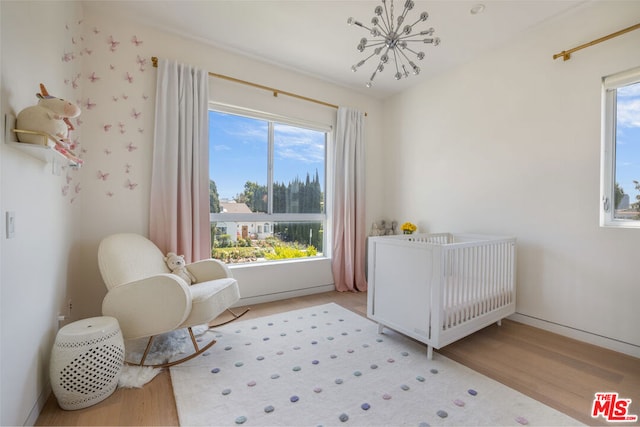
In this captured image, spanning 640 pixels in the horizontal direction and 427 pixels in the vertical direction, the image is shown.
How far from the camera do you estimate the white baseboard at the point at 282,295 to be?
299cm

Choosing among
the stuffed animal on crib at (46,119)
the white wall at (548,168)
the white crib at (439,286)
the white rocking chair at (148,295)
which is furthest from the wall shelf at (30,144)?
the white wall at (548,168)

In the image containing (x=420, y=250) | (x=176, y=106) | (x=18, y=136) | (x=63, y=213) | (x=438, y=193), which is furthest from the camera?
(x=438, y=193)

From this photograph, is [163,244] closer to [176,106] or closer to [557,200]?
[176,106]

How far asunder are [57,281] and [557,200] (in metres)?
3.64

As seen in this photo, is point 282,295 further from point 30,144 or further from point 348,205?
point 30,144

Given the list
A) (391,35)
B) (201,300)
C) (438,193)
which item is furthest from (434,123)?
(201,300)

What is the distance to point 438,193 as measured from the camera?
3.34 m

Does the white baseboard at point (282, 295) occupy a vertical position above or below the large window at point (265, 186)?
below

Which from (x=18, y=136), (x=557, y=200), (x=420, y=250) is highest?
(x=18, y=136)

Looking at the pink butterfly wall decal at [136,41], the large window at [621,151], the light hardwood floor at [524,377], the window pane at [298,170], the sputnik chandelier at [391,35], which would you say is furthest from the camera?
the window pane at [298,170]

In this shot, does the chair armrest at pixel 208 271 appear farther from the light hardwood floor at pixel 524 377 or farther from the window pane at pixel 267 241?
the light hardwood floor at pixel 524 377

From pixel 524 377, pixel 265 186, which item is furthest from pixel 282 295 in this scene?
pixel 524 377

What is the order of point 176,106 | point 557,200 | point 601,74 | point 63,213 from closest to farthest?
point 63,213
point 601,74
point 557,200
point 176,106

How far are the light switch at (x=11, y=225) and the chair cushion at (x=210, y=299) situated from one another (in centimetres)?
95
